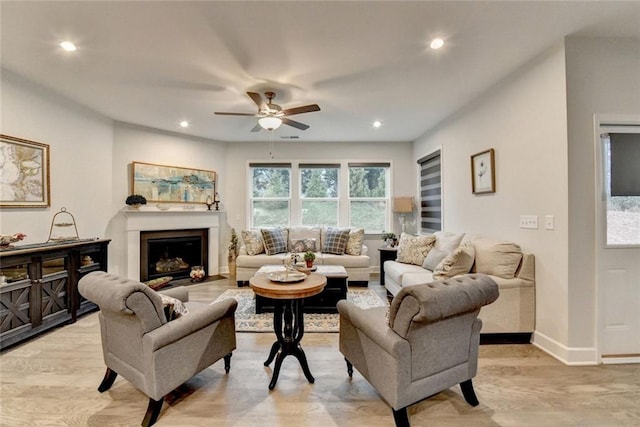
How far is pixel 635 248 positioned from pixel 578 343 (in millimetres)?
940

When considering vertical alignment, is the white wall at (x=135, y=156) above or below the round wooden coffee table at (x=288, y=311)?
above

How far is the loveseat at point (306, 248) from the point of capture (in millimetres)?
4777

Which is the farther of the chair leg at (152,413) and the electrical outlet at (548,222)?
the electrical outlet at (548,222)

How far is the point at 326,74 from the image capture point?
9.61ft

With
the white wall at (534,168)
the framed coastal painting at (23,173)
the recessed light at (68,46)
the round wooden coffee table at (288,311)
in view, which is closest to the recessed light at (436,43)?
the white wall at (534,168)

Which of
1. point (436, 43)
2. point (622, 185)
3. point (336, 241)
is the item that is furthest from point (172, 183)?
point (622, 185)

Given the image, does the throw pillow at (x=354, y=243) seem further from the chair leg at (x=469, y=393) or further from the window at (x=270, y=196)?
the chair leg at (x=469, y=393)

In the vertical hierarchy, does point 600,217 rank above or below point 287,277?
above

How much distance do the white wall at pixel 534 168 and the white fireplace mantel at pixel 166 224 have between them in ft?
14.7

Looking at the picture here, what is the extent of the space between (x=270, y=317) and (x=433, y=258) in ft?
7.19

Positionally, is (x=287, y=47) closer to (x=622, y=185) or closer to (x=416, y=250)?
(x=416, y=250)

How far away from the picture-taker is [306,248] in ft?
17.0

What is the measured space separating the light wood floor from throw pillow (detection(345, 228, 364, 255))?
2.61 m

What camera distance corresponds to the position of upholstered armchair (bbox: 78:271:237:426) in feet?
5.37
